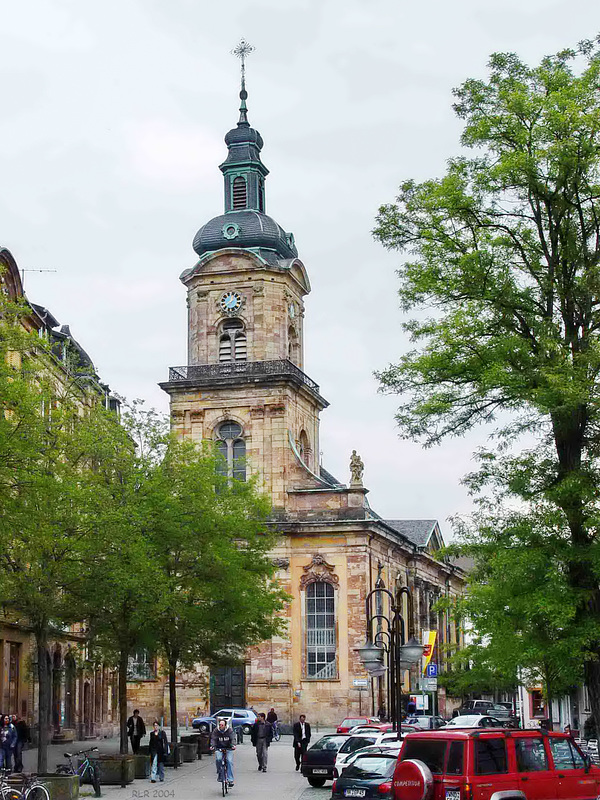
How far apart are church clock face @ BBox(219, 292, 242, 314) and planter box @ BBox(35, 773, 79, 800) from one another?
45632 millimetres

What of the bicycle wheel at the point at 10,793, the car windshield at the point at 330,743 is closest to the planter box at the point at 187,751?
the car windshield at the point at 330,743

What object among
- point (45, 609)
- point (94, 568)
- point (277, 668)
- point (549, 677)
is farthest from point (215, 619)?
point (277, 668)

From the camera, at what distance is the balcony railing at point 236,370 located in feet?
227

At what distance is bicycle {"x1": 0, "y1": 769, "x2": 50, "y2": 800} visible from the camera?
24.0 metres

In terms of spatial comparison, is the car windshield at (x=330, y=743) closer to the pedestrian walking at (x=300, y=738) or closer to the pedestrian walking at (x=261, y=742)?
the pedestrian walking at (x=261, y=742)

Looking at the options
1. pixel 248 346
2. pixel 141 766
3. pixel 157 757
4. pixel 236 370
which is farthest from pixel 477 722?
pixel 248 346

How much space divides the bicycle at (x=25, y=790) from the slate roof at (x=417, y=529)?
215 ft

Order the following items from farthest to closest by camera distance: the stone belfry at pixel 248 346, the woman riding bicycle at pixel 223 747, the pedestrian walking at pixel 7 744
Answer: the stone belfry at pixel 248 346, the pedestrian walking at pixel 7 744, the woman riding bicycle at pixel 223 747

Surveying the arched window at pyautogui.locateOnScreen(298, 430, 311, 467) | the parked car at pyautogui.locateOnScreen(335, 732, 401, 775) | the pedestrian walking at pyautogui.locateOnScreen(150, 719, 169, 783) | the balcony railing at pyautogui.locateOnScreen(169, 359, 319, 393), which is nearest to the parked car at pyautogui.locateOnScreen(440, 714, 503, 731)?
the pedestrian walking at pyautogui.locateOnScreen(150, 719, 169, 783)

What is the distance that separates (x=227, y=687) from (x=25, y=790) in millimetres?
43143

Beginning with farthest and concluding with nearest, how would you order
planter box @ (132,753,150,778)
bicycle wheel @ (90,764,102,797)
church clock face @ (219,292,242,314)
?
church clock face @ (219,292,242,314), planter box @ (132,753,150,778), bicycle wheel @ (90,764,102,797)

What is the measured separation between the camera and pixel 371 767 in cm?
2483

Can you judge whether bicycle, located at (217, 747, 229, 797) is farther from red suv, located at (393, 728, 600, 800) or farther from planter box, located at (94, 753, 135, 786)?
red suv, located at (393, 728, 600, 800)

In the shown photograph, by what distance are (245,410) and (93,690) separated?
1749 centimetres
